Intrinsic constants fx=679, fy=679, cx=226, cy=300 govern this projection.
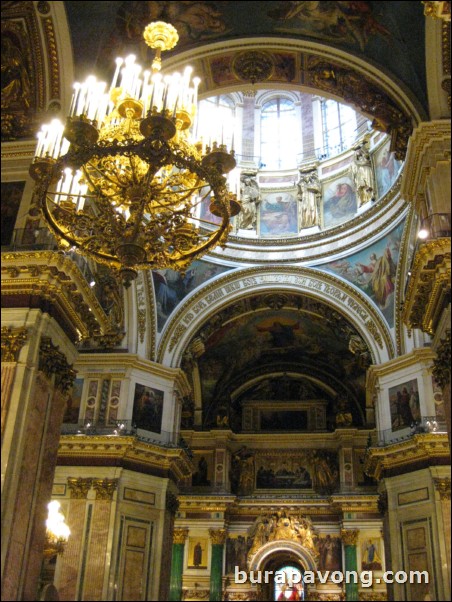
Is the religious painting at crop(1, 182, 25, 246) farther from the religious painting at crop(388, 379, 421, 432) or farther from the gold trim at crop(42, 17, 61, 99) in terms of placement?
the religious painting at crop(388, 379, 421, 432)

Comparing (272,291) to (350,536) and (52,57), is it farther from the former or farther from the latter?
(52,57)

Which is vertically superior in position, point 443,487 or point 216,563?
point 443,487

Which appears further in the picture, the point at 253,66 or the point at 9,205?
the point at 253,66

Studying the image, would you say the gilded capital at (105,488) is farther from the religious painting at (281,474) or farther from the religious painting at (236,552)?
the religious painting at (281,474)

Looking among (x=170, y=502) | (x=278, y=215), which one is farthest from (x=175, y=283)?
(x=170, y=502)

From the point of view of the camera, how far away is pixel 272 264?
19.1 metres

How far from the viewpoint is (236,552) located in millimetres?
20922

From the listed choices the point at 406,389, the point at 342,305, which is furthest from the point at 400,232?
the point at 406,389

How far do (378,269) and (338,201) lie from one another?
2.78 metres

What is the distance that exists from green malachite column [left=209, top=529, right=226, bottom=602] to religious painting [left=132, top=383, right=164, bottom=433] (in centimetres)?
559

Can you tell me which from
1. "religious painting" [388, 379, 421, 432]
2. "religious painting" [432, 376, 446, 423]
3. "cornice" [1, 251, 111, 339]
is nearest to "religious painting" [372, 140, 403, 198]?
"religious painting" [388, 379, 421, 432]

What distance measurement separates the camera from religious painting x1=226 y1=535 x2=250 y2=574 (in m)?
20.6

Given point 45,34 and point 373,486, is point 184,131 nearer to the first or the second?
point 45,34

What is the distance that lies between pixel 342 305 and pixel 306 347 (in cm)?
462
